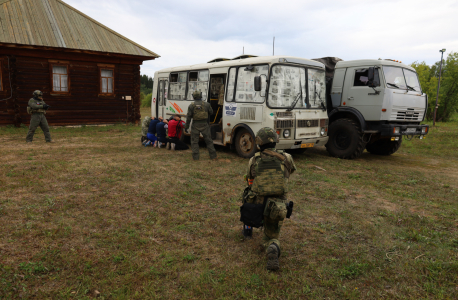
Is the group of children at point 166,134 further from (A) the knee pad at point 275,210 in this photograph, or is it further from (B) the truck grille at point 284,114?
(A) the knee pad at point 275,210

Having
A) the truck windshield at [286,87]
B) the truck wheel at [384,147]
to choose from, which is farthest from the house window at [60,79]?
the truck wheel at [384,147]

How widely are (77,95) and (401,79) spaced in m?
14.4

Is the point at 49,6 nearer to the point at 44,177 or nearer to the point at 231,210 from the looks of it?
the point at 44,177

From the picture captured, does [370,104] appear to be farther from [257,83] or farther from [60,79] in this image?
[60,79]

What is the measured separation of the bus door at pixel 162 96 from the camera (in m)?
11.9

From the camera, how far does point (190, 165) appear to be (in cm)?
803

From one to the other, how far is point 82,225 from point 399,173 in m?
7.26

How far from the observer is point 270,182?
11.2ft

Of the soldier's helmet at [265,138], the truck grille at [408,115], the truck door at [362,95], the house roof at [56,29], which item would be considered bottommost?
the soldier's helmet at [265,138]

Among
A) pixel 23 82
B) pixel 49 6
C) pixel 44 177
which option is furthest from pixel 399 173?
pixel 49 6

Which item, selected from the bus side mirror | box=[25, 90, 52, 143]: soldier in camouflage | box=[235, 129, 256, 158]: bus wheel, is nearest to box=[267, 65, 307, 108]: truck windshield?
the bus side mirror

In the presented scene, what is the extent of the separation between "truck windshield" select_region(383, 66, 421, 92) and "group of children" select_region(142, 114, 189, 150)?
6396mm

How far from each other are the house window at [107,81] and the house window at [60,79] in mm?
1690

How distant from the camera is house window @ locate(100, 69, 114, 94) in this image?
1623 cm
